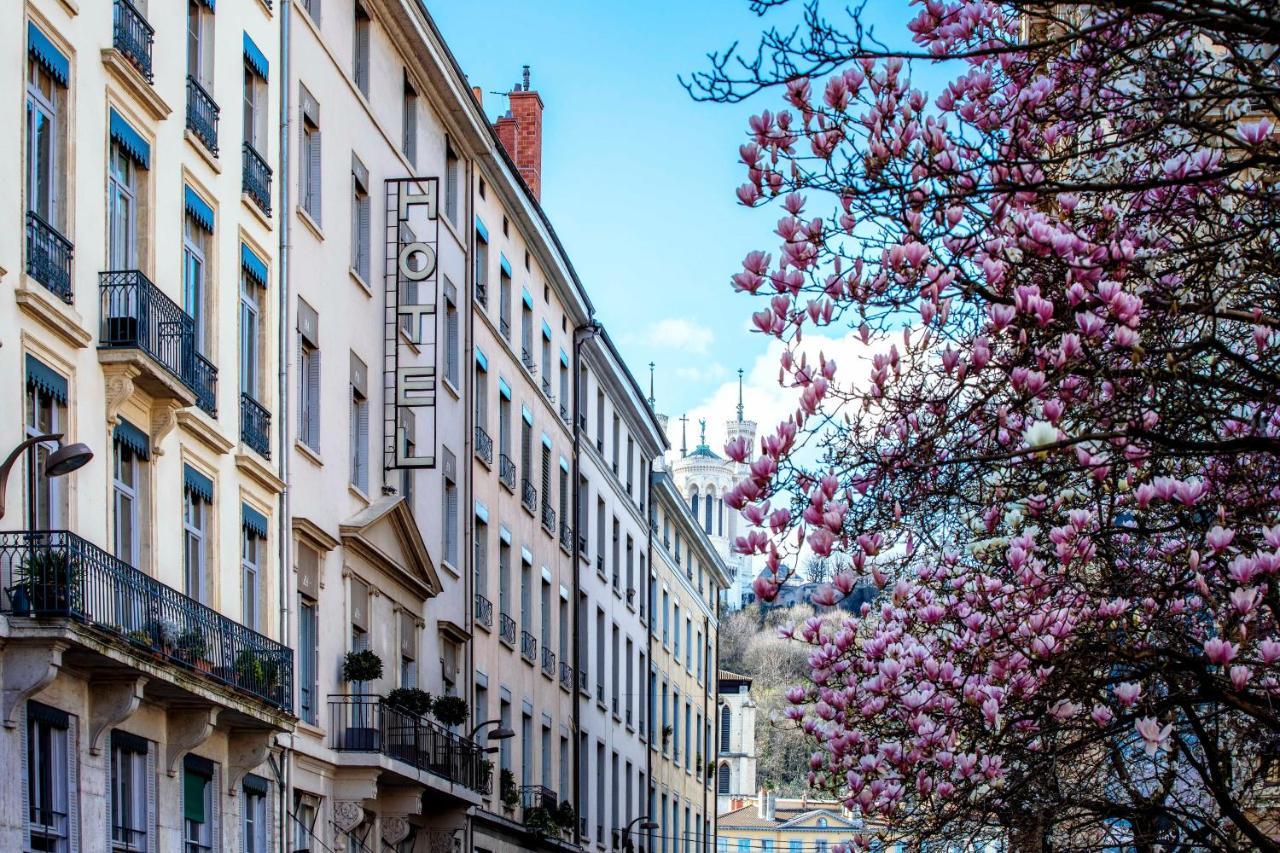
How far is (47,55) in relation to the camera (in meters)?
19.7

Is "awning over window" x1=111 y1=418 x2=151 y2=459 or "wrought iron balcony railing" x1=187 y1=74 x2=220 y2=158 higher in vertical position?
"wrought iron balcony railing" x1=187 y1=74 x2=220 y2=158

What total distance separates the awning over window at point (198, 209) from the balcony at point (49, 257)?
3630mm

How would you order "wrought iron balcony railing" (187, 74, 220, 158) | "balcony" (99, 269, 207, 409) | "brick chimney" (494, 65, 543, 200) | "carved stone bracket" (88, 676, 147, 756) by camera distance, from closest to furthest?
"carved stone bracket" (88, 676, 147, 756)
"balcony" (99, 269, 207, 409)
"wrought iron balcony railing" (187, 74, 220, 158)
"brick chimney" (494, 65, 543, 200)

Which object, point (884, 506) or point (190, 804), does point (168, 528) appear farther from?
point (884, 506)

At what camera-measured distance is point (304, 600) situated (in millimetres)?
28000

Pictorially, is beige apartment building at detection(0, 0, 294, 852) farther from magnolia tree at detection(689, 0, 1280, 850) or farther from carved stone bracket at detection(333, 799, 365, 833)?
Result: magnolia tree at detection(689, 0, 1280, 850)

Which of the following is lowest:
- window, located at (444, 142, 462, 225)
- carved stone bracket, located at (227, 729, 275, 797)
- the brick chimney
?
carved stone bracket, located at (227, 729, 275, 797)

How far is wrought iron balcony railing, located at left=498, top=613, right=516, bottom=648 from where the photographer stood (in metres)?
40.5

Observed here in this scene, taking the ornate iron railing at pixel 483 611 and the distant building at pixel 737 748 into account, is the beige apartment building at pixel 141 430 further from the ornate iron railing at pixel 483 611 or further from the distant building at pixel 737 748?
the distant building at pixel 737 748

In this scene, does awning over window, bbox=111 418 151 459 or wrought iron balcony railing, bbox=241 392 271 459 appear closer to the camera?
awning over window, bbox=111 418 151 459

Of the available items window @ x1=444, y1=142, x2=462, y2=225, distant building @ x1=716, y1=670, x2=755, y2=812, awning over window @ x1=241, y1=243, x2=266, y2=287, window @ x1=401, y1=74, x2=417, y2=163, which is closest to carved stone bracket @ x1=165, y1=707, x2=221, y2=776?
awning over window @ x1=241, y1=243, x2=266, y2=287

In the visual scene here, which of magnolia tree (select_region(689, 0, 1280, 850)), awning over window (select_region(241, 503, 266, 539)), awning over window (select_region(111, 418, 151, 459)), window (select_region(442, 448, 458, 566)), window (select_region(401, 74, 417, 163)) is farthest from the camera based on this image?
window (select_region(442, 448, 458, 566))

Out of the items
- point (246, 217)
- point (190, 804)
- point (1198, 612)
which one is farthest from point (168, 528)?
point (1198, 612)

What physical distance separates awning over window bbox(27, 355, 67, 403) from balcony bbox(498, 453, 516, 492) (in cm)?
2086
